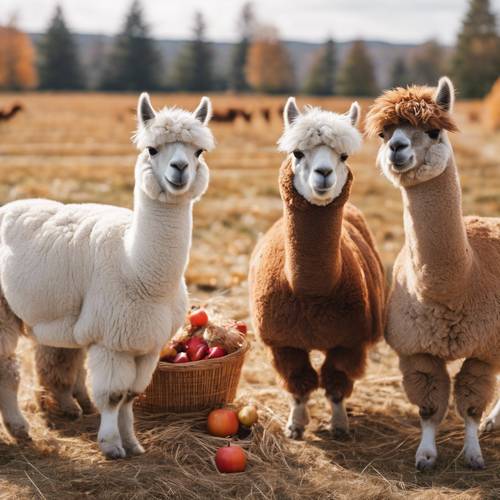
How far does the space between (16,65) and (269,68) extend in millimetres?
19464

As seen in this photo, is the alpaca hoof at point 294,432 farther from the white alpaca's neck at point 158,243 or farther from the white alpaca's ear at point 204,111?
the white alpaca's ear at point 204,111

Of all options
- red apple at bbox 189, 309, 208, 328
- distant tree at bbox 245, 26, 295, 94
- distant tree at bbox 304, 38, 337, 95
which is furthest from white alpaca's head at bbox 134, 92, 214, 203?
distant tree at bbox 304, 38, 337, 95

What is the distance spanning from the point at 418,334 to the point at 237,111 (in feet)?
83.7

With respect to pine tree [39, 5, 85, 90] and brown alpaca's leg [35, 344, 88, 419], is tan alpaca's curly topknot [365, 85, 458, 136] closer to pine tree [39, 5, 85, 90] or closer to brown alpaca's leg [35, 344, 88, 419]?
brown alpaca's leg [35, 344, 88, 419]

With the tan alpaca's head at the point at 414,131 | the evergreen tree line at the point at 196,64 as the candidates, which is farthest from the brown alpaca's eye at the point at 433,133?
the evergreen tree line at the point at 196,64

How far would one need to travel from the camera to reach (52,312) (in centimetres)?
418

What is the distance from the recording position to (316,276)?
432cm

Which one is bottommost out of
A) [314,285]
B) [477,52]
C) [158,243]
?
[314,285]

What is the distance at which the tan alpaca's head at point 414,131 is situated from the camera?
12.7 feet

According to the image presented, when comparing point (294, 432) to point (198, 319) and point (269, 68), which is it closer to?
point (198, 319)

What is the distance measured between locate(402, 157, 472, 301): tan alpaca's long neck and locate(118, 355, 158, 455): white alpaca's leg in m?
1.65

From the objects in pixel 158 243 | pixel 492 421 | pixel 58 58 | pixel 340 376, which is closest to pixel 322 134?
pixel 158 243

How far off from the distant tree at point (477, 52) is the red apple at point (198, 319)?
1717 inches

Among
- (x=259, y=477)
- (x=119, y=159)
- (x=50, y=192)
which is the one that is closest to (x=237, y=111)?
(x=119, y=159)
